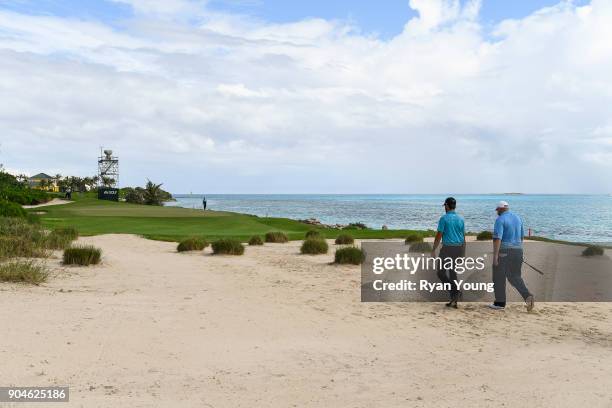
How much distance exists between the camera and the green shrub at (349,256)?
17.8 m

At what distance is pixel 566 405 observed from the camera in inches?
233

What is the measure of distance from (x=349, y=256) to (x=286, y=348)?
→ 390 inches

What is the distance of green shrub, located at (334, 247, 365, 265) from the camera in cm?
1781

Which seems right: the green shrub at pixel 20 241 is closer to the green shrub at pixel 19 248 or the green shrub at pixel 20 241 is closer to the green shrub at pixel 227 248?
the green shrub at pixel 19 248

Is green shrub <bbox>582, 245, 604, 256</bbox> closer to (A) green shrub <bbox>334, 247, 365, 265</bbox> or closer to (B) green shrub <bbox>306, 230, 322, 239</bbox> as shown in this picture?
(A) green shrub <bbox>334, 247, 365, 265</bbox>

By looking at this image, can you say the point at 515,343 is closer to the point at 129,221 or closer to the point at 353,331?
the point at 353,331

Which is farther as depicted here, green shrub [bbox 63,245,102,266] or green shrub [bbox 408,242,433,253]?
green shrub [bbox 408,242,433,253]

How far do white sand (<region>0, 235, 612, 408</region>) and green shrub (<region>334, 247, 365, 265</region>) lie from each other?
175 inches

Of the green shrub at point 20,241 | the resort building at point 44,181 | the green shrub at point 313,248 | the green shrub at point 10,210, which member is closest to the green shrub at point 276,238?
the green shrub at point 313,248

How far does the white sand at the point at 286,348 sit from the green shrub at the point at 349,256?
4.44m

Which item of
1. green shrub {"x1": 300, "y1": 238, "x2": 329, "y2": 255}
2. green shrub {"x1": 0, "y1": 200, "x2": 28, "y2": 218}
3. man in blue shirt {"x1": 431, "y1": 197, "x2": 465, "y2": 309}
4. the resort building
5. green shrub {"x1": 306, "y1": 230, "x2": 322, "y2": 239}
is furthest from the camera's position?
the resort building

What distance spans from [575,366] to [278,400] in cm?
418

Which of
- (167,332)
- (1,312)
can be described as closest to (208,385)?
(167,332)

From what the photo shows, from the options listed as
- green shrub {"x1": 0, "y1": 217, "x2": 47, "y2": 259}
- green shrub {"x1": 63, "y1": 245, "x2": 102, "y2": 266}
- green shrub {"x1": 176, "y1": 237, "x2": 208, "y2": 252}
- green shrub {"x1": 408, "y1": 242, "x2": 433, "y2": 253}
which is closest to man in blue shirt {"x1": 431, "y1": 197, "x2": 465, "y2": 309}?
green shrub {"x1": 63, "y1": 245, "x2": 102, "y2": 266}
